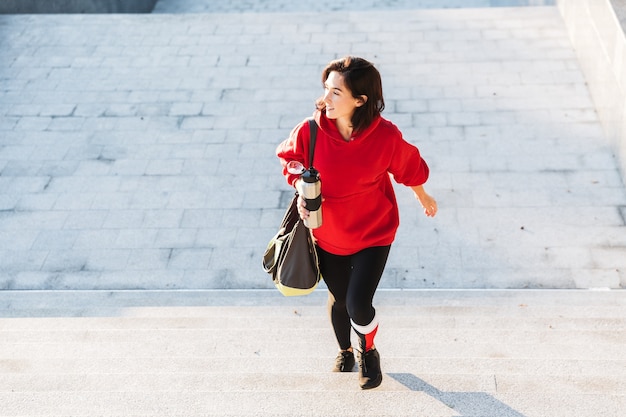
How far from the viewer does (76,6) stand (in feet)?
41.8

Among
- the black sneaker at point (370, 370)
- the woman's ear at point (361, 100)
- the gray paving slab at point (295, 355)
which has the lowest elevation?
the gray paving slab at point (295, 355)

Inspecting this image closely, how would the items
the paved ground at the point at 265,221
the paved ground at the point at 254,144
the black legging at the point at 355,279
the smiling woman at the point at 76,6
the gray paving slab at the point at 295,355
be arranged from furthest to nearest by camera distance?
1. the smiling woman at the point at 76,6
2. the paved ground at the point at 254,144
3. the paved ground at the point at 265,221
4. the gray paving slab at the point at 295,355
5. the black legging at the point at 355,279

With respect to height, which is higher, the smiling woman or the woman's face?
the woman's face

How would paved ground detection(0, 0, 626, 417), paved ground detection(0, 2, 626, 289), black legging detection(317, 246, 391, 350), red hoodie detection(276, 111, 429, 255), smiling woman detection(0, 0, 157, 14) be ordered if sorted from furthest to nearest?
1. smiling woman detection(0, 0, 157, 14)
2. paved ground detection(0, 2, 626, 289)
3. paved ground detection(0, 0, 626, 417)
4. black legging detection(317, 246, 391, 350)
5. red hoodie detection(276, 111, 429, 255)

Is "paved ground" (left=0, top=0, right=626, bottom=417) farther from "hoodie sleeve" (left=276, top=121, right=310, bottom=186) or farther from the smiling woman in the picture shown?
"hoodie sleeve" (left=276, top=121, right=310, bottom=186)

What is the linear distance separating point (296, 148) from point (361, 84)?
1.42 feet

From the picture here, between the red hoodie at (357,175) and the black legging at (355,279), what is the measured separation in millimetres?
42

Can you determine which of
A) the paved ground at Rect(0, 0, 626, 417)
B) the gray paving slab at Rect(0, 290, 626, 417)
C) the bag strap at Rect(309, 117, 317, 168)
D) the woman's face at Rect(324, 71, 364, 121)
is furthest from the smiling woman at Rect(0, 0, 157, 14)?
the woman's face at Rect(324, 71, 364, 121)

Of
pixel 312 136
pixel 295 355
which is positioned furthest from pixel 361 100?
pixel 295 355

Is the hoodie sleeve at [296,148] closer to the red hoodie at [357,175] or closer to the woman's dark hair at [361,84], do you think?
the red hoodie at [357,175]

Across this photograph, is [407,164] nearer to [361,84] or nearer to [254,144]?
[361,84]

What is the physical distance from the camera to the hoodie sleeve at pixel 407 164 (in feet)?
11.8

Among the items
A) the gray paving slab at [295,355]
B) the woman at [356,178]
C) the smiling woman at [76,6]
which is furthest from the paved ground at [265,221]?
the smiling woman at [76,6]

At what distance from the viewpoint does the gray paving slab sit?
3.83 meters
